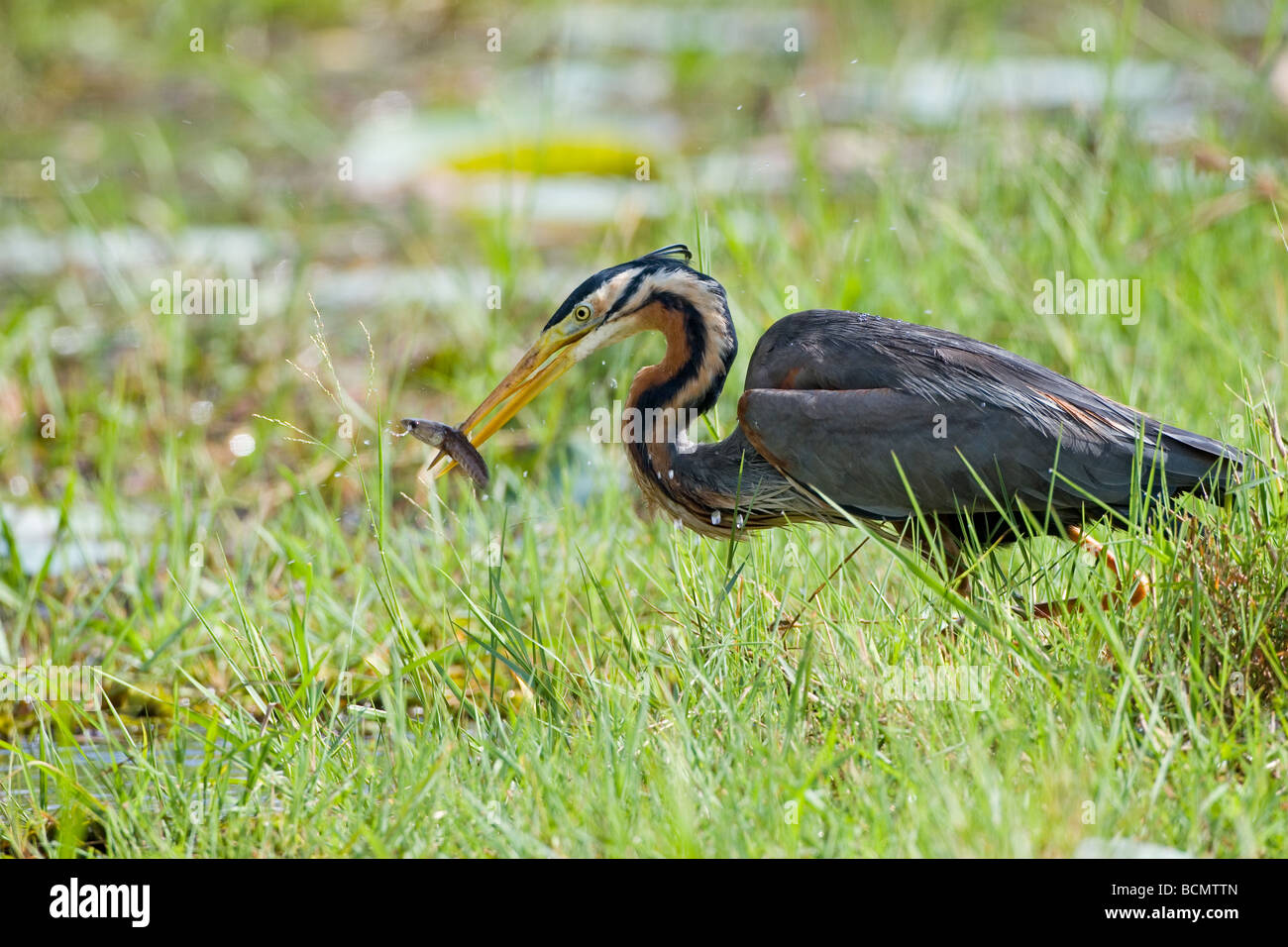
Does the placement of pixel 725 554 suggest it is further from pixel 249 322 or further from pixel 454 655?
pixel 249 322

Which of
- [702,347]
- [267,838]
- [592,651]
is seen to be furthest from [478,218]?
[267,838]

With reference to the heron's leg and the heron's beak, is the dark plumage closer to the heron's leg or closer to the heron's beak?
the heron's leg

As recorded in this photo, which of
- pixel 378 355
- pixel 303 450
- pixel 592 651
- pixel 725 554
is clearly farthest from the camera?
pixel 378 355

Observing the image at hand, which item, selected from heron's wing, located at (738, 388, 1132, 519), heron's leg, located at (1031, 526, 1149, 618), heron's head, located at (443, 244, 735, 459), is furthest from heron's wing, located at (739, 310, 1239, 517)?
heron's head, located at (443, 244, 735, 459)

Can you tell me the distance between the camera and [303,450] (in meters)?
6.50

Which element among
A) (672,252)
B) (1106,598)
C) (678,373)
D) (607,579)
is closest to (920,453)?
(1106,598)

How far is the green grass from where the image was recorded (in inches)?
129

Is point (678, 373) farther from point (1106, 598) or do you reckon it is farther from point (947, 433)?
point (1106, 598)

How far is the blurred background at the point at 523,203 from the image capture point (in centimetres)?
609

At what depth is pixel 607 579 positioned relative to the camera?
4.82 meters

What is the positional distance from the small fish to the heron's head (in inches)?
12.9

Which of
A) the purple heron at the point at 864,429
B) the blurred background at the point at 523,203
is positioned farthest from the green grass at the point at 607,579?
the purple heron at the point at 864,429

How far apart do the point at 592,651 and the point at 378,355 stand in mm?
3377

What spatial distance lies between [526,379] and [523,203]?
14.0 feet
